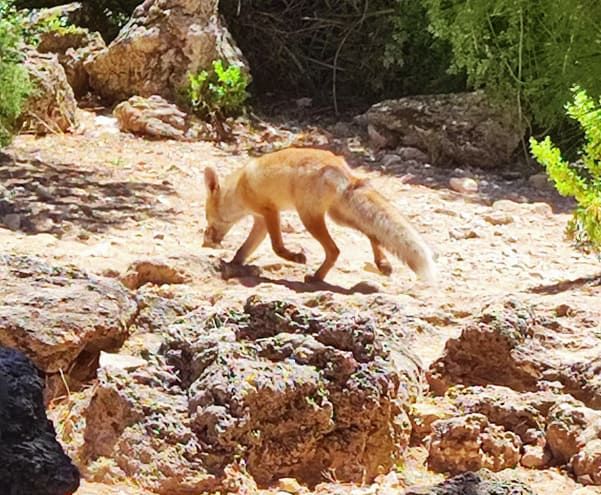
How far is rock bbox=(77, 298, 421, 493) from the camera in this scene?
339cm

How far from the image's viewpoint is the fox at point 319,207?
22.2 feet

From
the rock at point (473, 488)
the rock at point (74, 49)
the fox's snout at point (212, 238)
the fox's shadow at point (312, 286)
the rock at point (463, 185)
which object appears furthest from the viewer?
the rock at point (74, 49)

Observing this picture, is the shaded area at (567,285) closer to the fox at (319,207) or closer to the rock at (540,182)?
the fox at (319,207)

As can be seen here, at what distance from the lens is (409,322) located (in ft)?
15.6

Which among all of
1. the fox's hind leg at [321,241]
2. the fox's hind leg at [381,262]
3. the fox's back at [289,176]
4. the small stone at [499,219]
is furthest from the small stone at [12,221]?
the small stone at [499,219]

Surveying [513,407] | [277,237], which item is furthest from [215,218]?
[513,407]

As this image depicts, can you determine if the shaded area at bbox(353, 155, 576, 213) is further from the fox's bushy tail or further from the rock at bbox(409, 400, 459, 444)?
the rock at bbox(409, 400, 459, 444)

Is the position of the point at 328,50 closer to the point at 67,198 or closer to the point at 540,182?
the point at 540,182

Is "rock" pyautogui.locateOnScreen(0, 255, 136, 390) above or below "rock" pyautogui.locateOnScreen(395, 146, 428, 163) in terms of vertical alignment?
above

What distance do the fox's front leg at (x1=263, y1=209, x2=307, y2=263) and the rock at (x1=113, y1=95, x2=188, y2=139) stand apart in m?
4.16

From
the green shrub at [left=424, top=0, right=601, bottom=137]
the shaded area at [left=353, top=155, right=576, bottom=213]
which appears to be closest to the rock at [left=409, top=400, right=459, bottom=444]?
the shaded area at [left=353, top=155, right=576, bottom=213]

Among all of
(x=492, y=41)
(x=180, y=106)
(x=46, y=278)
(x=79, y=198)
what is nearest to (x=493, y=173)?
(x=492, y=41)

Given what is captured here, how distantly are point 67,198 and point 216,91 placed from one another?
363cm

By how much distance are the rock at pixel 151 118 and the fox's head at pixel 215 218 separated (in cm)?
355
